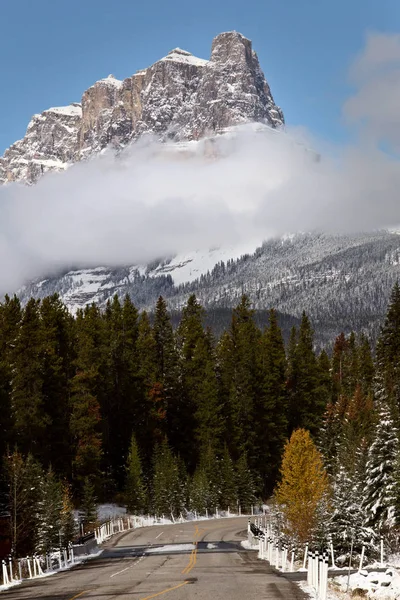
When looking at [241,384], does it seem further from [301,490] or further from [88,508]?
[301,490]

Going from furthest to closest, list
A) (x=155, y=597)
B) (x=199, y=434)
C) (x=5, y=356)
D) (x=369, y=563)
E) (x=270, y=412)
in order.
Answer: (x=270, y=412)
(x=199, y=434)
(x=5, y=356)
(x=369, y=563)
(x=155, y=597)

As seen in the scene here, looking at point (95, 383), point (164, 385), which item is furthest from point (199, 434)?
point (95, 383)

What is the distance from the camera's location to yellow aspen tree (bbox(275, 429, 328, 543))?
3959 centimetres

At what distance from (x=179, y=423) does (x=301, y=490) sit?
1483 inches

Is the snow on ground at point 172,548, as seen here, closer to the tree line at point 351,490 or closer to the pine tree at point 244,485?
the tree line at point 351,490

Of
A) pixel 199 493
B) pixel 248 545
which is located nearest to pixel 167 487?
pixel 199 493

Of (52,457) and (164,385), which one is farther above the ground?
(164,385)

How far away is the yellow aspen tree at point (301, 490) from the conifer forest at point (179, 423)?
13 centimetres

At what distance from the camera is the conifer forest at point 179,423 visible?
40438mm

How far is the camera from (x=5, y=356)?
55.8m

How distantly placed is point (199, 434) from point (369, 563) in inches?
1810

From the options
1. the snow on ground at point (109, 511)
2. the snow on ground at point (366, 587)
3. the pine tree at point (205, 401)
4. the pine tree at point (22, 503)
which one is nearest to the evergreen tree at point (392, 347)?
the pine tree at point (205, 401)

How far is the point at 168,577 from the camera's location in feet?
86.2

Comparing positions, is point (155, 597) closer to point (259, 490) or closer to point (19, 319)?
point (19, 319)
